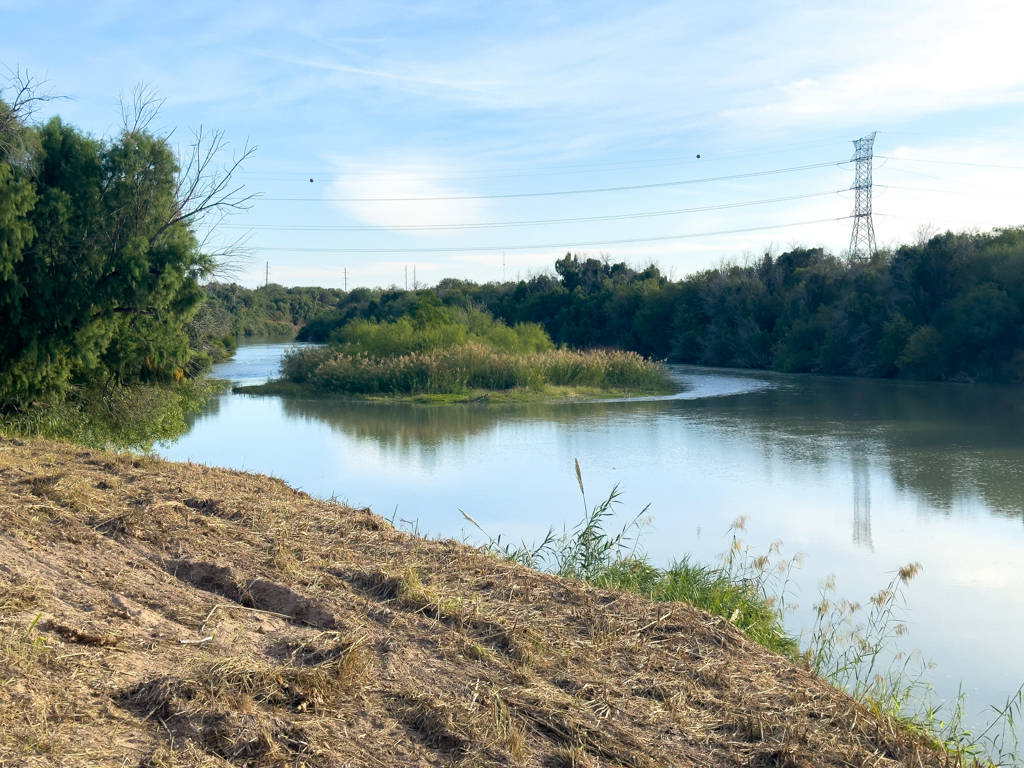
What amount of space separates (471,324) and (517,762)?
34.2 metres

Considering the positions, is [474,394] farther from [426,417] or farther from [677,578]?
[677,578]

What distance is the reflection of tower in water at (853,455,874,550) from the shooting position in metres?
9.31

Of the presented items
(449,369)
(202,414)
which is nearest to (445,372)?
(449,369)

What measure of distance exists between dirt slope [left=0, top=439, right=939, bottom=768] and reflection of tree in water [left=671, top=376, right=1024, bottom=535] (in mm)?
6775

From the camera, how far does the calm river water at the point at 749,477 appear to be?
7.60 m

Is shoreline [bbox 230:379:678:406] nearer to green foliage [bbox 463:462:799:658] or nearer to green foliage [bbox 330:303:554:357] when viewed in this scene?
green foliage [bbox 330:303:554:357]

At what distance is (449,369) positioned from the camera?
2917 cm

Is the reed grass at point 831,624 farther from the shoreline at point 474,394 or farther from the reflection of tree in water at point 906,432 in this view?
the shoreline at point 474,394

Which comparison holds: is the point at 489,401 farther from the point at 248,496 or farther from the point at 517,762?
the point at 517,762

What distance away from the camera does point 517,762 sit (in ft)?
9.87

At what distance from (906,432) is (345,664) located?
17.4 m

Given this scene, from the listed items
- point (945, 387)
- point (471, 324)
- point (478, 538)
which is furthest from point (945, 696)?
point (471, 324)

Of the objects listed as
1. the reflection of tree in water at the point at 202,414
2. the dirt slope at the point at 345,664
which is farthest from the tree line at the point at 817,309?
the dirt slope at the point at 345,664

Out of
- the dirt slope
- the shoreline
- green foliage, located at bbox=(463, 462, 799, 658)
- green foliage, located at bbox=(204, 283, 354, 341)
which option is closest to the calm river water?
green foliage, located at bbox=(463, 462, 799, 658)
